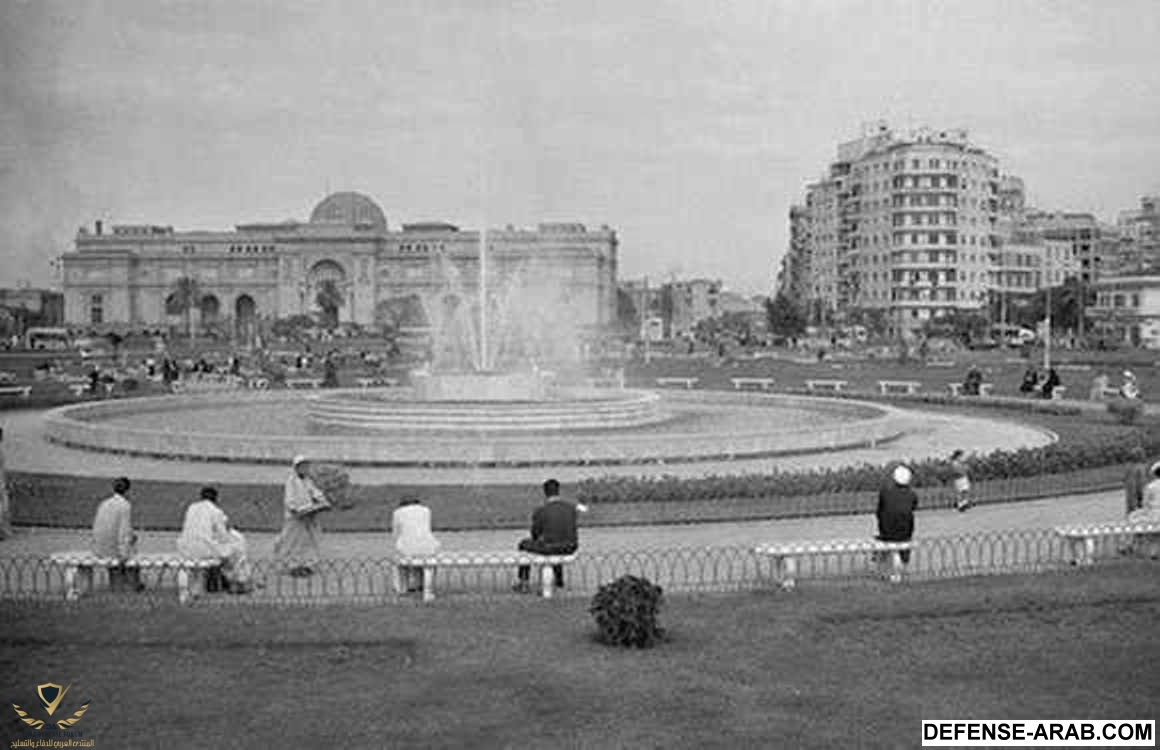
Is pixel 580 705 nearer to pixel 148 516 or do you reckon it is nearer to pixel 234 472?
pixel 148 516

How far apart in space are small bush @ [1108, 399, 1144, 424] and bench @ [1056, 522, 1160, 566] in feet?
54.6

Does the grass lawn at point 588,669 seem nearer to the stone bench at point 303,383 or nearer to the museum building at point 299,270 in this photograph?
the stone bench at point 303,383

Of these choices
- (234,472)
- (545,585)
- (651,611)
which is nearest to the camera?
(651,611)

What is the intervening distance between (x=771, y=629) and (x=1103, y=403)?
28.2 m

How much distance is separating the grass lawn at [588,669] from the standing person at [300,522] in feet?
6.34

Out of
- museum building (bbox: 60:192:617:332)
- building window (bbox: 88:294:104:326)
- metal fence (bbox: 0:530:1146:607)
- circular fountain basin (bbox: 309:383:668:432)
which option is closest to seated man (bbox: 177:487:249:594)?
metal fence (bbox: 0:530:1146:607)

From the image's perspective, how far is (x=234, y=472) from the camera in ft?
67.8

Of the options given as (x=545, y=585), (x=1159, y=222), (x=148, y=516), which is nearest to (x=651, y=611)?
(x=545, y=585)

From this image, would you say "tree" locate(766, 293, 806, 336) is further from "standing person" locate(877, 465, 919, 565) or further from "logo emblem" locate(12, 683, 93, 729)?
"logo emblem" locate(12, 683, 93, 729)

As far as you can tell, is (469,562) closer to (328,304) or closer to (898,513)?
(898,513)

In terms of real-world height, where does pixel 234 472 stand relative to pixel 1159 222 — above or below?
below

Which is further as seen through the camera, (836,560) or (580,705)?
(836,560)

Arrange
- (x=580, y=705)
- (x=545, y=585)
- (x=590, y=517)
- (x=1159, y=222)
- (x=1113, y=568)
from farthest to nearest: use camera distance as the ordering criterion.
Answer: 1. (x=1159, y=222)
2. (x=590, y=517)
3. (x=1113, y=568)
4. (x=545, y=585)
5. (x=580, y=705)

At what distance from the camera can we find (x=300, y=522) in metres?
13.0
